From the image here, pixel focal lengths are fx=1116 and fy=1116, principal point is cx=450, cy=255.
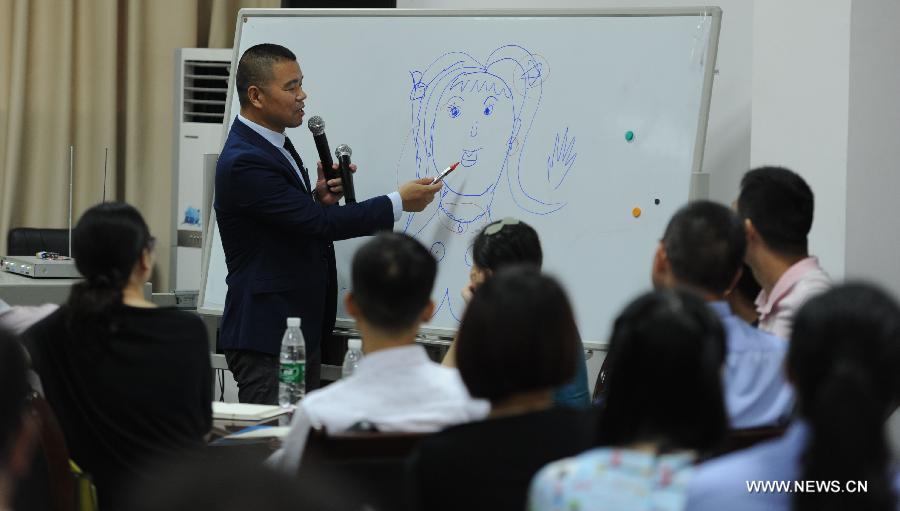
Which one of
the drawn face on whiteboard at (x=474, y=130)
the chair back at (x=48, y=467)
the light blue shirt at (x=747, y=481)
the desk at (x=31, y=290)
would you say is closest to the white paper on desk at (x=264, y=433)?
the chair back at (x=48, y=467)

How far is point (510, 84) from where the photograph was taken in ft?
12.6

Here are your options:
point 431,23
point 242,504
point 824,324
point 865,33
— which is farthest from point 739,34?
point 242,504

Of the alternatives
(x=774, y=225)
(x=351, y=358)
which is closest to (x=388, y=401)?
(x=774, y=225)

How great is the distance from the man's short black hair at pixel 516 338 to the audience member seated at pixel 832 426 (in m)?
0.30

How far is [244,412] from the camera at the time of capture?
2801 mm

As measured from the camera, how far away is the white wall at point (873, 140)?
3.54m

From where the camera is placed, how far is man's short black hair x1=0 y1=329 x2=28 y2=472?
142cm

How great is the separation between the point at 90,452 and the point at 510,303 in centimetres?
111

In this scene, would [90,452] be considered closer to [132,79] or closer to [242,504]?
[242,504]

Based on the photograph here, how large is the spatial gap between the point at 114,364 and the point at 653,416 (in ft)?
4.11

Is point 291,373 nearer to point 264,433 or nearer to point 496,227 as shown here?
point 264,433

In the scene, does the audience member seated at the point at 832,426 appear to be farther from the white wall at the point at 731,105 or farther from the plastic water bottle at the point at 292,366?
the white wall at the point at 731,105

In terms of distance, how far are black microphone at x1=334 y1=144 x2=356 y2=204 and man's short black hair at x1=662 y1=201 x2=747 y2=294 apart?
5.51 feet

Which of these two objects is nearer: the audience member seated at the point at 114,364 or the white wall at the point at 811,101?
the audience member seated at the point at 114,364
